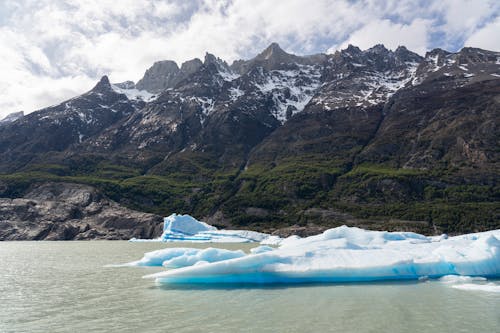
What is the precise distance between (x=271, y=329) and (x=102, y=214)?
4241 inches

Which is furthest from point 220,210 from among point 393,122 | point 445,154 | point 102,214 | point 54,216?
point 393,122

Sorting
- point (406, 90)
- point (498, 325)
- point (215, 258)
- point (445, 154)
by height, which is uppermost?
point (406, 90)

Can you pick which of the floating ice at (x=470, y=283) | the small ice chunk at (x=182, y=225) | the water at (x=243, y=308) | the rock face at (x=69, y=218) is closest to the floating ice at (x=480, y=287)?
the floating ice at (x=470, y=283)

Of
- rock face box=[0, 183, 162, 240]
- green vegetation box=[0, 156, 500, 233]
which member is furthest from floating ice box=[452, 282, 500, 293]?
rock face box=[0, 183, 162, 240]

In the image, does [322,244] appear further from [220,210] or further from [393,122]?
[393,122]

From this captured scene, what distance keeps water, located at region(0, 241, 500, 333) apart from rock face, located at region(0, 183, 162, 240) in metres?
83.7

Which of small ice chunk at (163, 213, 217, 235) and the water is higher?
small ice chunk at (163, 213, 217, 235)

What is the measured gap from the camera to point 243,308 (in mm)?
16578

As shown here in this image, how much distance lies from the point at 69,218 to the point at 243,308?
340 feet

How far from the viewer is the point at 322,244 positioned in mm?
26906

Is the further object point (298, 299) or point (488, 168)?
point (488, 168)

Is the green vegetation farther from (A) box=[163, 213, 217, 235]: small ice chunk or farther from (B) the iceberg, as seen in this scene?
(A) box=[163, 213, 217, 235]: small ice chunk

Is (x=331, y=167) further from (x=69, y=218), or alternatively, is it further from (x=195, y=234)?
(x=69, y=218)

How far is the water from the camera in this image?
13.9 m
